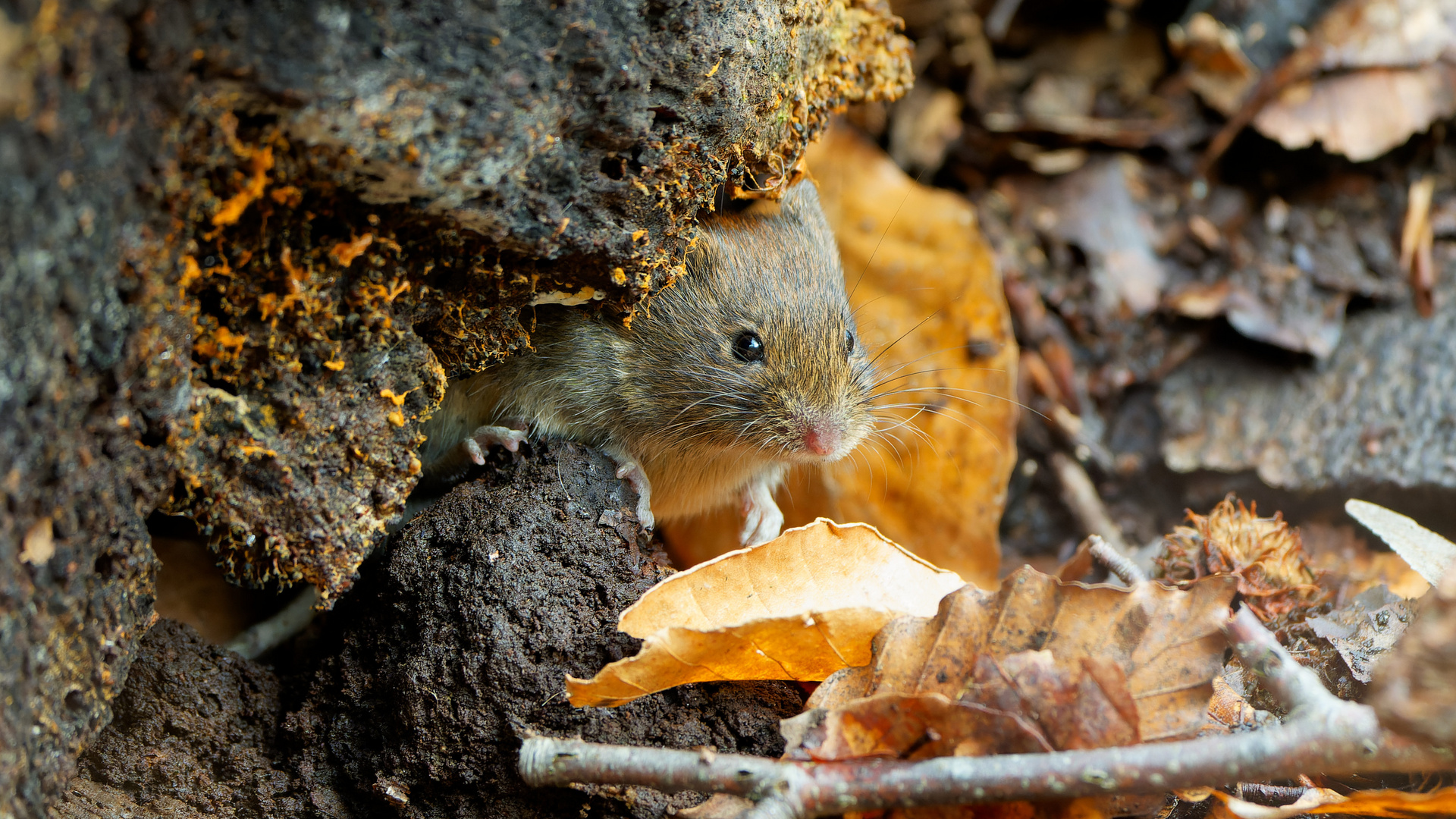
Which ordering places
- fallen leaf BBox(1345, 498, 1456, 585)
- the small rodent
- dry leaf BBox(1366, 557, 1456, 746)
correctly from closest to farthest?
dry leaf BBox(1366, 557, 1456, 746)
fallen leaf BBox(1345, 498, 1456, 585)
the small rodent

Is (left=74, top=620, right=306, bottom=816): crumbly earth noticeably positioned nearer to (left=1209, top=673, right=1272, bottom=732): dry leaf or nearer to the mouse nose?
the mouse nose

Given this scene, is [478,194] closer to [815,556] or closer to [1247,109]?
[815,556]

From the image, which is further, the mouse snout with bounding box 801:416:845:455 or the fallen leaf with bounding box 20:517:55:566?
the mouse snout with bounding box 801:416:845:455

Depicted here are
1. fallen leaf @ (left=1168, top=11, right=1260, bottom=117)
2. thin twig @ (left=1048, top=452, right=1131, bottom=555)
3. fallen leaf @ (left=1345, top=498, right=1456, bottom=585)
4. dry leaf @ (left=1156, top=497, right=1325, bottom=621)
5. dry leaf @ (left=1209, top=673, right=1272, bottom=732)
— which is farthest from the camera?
fallen leaf @ (left=1168, top=11, right=1260, bottom=117)

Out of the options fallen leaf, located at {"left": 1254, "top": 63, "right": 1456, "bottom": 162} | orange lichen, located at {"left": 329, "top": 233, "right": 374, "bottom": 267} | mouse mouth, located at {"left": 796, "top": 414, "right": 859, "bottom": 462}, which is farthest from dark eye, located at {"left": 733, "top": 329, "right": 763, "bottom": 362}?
fallen leaf, located at {"left": 1254, "top": 63, "right": 1456, "bottom": 162}

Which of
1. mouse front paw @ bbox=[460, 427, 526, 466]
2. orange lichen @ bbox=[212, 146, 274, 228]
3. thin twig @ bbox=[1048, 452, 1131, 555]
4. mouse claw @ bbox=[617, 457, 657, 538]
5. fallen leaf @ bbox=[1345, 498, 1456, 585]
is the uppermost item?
orange lichen @ bbox=[212, 146, 274, 228]

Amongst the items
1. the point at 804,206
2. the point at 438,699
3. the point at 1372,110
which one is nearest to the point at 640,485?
the point at 438,699

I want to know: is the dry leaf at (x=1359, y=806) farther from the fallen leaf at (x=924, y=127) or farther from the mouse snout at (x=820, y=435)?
the fallen leaf at (x=924, y=127)
